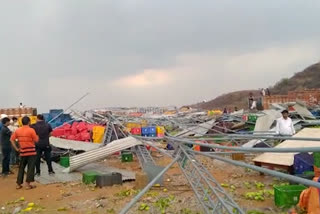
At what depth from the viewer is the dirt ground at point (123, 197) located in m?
6.73

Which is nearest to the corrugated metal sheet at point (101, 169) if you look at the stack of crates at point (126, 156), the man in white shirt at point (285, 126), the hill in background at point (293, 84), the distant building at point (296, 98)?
the stack of crates at point (126, 156)

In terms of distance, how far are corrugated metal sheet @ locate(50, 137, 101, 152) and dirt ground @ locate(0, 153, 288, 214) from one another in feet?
9.50

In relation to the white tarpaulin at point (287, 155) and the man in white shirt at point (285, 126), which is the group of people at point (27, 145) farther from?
the man in white shirt at point (285, 126)

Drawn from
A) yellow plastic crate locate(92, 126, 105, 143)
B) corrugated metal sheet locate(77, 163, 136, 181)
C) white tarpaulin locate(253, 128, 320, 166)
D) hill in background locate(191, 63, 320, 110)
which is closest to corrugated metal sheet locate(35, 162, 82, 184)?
corrugated metal sheet locate(77, 163, 136, 181)

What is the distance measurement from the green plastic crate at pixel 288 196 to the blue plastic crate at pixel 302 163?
177 centimetres

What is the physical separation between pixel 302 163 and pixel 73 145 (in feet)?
24.2

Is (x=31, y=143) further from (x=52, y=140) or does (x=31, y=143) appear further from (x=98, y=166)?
(x=52, y=140)

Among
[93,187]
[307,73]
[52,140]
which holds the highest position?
[307,73]

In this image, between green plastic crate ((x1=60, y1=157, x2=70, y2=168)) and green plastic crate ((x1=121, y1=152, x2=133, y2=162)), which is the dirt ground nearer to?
green plastic crate ((x1=60, y1=157, x2=70, y2=168))

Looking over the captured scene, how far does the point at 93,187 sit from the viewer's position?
28.6ft

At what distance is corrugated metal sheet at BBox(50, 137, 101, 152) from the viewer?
12430 mm

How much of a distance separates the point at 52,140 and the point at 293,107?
10.0 m

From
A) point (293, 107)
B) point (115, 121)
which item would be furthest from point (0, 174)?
point (293, 107)

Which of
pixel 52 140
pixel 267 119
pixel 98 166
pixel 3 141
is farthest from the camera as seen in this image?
pixel 267 119
